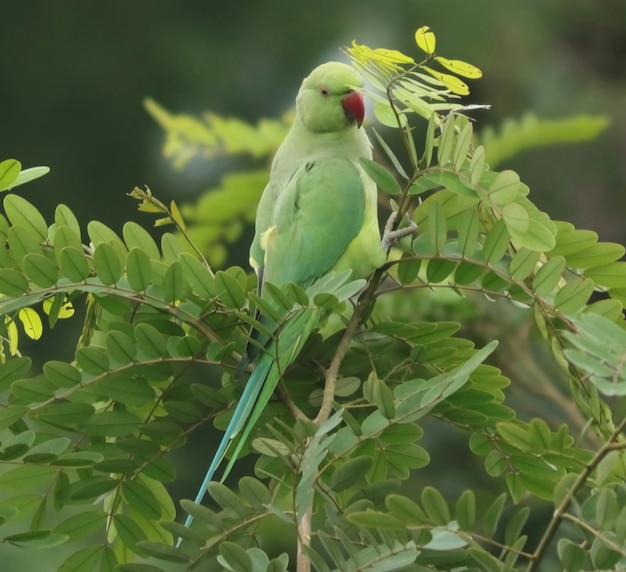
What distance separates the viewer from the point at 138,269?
80 centimetres

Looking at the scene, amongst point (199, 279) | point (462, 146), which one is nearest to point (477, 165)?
point (462, 146)

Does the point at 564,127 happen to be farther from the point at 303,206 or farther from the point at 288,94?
the point at 288,94

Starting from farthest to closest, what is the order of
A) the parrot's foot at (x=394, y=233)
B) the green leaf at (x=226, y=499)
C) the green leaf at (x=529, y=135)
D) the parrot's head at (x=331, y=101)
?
the green leaf at (x=529, y=135)
the parrot's head at (x=331, y=101)
the parrot's foot at (x=394, y=233)
the green leaf at (x=226, y=499)

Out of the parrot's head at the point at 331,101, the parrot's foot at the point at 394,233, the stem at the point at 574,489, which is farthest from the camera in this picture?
the parrot's head at the point at 331,101

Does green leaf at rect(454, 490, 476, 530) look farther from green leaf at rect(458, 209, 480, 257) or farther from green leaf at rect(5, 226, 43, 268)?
green leaf at rect(5, 226, 43, 268)

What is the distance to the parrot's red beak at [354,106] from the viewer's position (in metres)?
1.25

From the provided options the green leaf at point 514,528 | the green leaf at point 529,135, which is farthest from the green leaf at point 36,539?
the green leaf at point 529,135

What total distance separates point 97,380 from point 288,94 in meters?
3.30

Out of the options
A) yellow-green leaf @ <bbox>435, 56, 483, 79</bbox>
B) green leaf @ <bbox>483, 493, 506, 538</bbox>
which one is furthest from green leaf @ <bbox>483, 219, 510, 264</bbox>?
green leaf @ <bbox>483, 493, 506, 538</bbox>

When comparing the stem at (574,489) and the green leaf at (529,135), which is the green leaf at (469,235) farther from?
the green leaf at (529,135)

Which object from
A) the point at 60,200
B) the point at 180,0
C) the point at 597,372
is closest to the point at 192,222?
the point at 597,372

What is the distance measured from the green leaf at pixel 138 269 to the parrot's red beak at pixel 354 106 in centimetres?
52

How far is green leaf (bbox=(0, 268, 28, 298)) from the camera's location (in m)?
0.78

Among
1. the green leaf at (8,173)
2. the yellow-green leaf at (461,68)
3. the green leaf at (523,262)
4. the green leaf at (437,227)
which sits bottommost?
the green leaf at (523,262)
